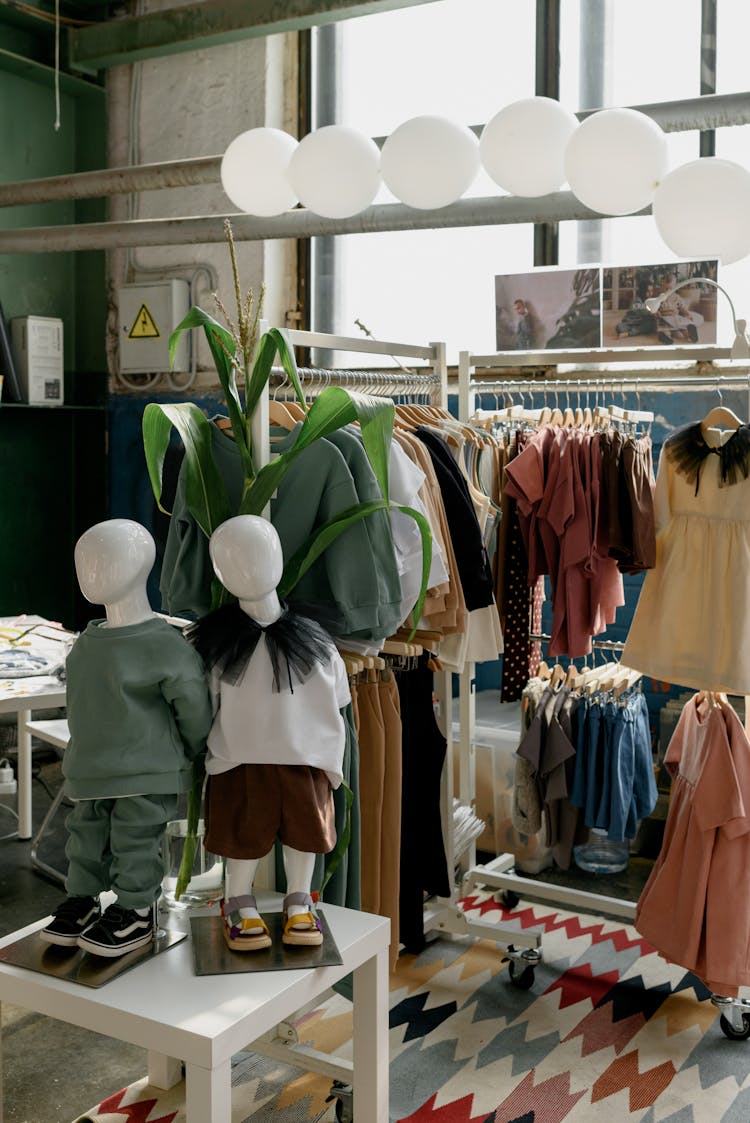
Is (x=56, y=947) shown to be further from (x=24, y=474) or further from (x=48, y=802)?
(x=24, y=474)

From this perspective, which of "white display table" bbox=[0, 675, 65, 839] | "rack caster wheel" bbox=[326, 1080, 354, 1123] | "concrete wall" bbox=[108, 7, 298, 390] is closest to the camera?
"rack caster wheel" bbox=[326, 1080, 354, 1123]

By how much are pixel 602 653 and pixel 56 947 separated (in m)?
2.74

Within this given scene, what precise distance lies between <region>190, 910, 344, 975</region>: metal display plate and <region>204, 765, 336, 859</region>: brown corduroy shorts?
0.50 ft

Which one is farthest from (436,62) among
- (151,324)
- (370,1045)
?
(370,1045)

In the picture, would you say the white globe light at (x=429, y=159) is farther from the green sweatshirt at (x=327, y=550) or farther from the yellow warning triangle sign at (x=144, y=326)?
the yellow warning triangle sign at (x=144, y=326)

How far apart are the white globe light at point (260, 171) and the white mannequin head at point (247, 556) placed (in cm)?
174

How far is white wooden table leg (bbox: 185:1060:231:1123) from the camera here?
163 centimetres

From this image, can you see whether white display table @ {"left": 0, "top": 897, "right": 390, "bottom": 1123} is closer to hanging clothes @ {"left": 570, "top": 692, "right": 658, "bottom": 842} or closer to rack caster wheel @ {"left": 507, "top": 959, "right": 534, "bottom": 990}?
rack caster wheel @ {"left": 507, "top": 959, "right": 534, "bottom": 990}

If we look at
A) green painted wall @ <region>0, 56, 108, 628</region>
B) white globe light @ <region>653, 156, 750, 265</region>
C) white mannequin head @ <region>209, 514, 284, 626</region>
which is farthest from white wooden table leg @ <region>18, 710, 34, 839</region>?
white globe light @ <region>653, 156, 750, 265</region>

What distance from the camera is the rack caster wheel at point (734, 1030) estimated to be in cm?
286

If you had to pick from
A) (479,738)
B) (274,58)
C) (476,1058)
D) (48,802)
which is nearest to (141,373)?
(274,58)

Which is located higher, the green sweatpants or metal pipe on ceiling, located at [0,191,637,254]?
metal pipe on ceiling, located at [0,191,637,254]

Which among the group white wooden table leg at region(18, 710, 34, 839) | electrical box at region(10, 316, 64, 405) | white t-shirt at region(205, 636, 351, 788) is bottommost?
white wooden table leg at region(18, 710, 34, 839)

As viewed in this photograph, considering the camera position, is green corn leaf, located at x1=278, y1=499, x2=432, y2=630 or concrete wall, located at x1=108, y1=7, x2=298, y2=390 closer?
green corn leaf, located at x1=278, y1=499, x2=432, y2=630
